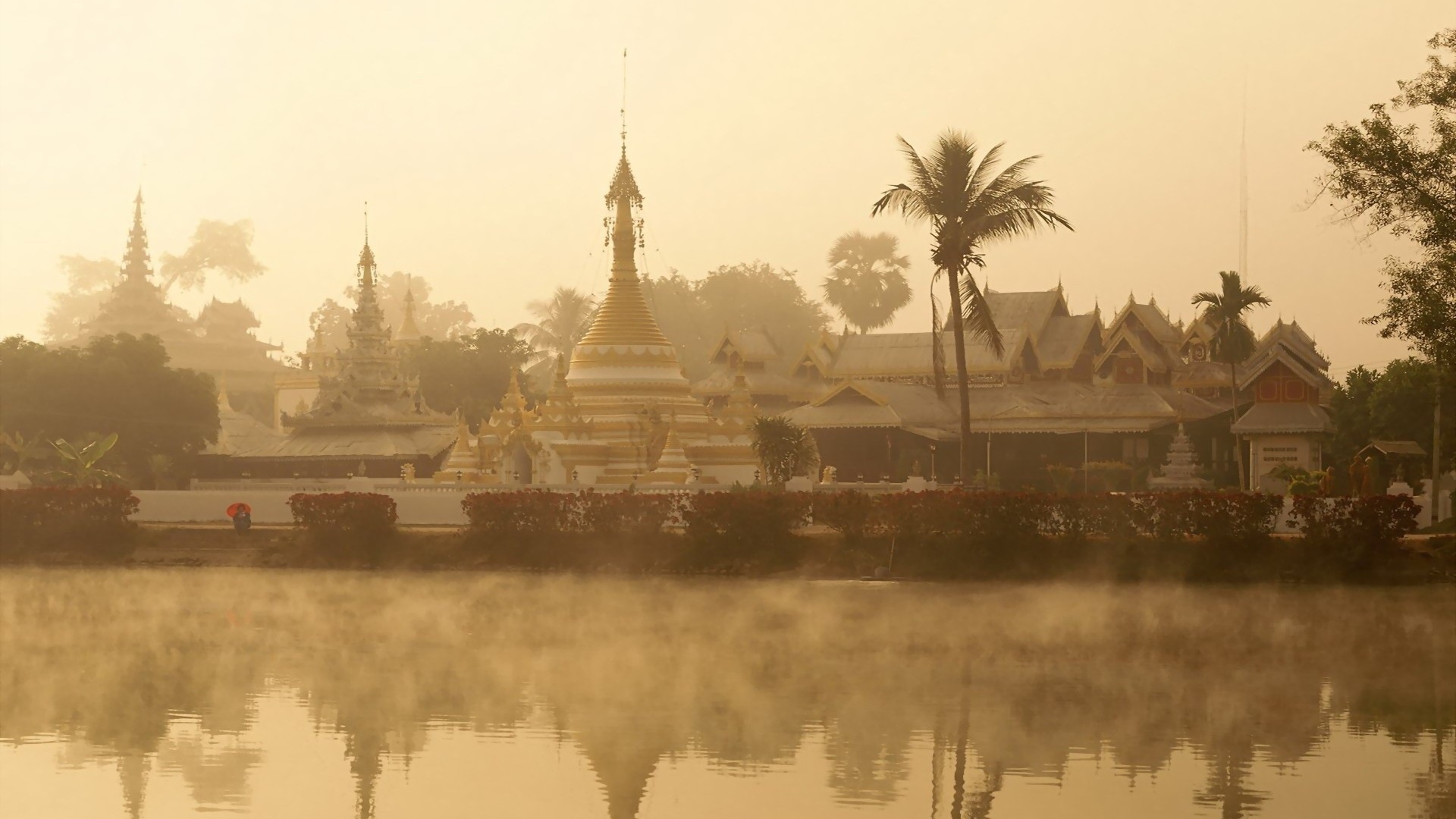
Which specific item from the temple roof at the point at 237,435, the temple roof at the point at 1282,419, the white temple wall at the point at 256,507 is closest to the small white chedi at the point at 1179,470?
the temple roof at the point at 1282,419

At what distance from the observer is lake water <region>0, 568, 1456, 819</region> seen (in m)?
13.7

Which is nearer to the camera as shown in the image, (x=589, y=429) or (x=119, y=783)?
(x=119, y=783)

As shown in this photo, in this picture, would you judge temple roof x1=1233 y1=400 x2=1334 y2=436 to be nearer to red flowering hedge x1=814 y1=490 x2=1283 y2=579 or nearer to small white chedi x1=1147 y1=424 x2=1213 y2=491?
small white chedi x1=1147 y1=424 x2=1213 y2=491

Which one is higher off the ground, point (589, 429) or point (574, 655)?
point (589, 429)

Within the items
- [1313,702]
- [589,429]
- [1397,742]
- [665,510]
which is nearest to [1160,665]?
[1313,702]

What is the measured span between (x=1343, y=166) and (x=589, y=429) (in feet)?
63.9

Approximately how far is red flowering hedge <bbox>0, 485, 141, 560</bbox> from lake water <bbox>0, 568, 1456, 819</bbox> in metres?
10.2

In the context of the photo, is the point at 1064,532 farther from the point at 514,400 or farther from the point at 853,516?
the point at 514,400

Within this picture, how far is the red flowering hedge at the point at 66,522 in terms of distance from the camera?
3875 centimetres

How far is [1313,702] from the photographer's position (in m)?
17.8

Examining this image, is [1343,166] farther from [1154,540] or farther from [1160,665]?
[1160,665]

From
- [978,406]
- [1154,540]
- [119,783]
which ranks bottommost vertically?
[119,783]

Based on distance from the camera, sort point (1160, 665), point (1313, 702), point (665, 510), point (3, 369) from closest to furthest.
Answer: point (1313, 702), point (1160, 665), point (665, 510), point (3, 369)

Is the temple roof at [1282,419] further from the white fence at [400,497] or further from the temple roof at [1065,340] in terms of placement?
the temple roof at [1065,340]
